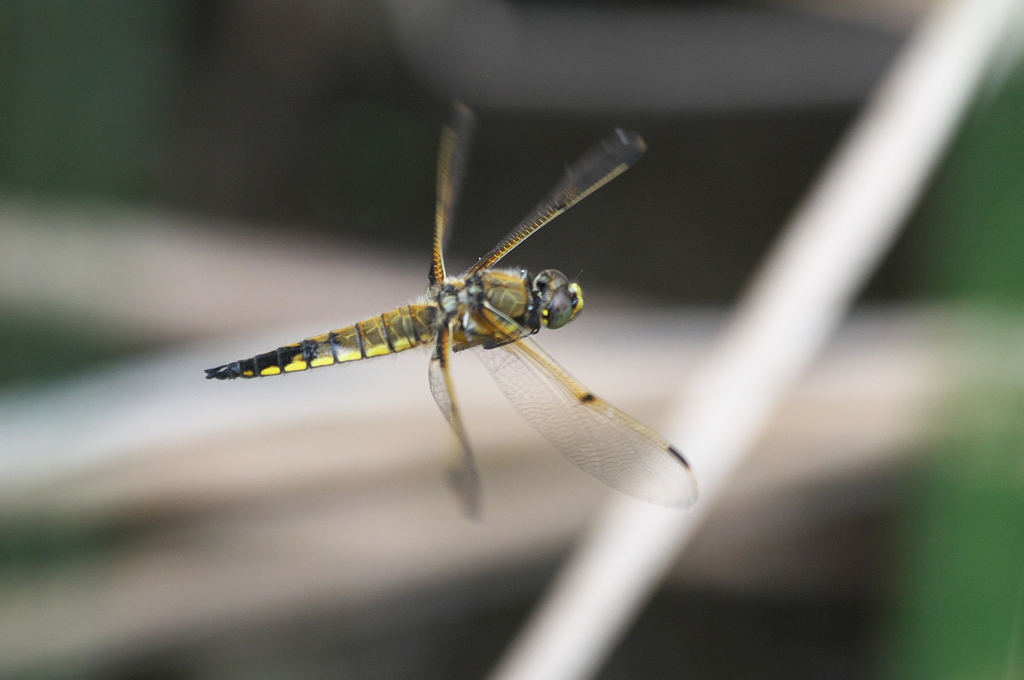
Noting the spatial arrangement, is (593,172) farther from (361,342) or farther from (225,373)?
(225,373)

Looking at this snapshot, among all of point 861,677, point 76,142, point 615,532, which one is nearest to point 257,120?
point 76,142

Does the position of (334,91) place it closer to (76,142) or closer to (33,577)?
(76,142)

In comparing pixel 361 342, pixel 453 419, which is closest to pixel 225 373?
pixel 361 342

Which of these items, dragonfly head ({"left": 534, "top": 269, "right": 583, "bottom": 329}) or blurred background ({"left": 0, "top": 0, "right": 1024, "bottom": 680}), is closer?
dragonfly head ({"left": 534, "top": 269, "right": 583, "bottom": 329})

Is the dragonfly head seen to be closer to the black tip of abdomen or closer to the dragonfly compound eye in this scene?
the dragonfly compound eye

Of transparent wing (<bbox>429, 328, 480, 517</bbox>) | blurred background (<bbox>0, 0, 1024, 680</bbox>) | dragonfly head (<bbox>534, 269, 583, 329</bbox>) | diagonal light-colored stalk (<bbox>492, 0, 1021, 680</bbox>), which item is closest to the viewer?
transparent wing (<bbox>429, 328, 480, 517</bbox>)

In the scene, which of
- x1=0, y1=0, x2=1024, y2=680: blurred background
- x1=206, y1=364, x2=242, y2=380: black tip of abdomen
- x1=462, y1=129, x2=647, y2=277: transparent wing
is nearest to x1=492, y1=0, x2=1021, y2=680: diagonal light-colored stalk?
x1=0, y1=0, x2=1024, y2=680: blurred background

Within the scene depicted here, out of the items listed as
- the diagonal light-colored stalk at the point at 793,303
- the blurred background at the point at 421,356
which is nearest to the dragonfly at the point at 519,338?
the diagonal light-colored stalk at the point at 793,303
